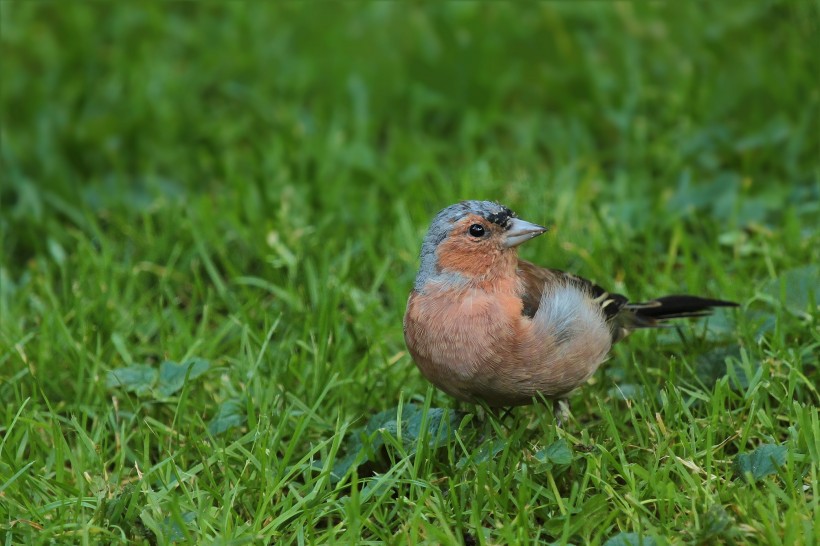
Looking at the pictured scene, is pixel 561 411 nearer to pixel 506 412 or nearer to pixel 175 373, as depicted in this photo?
pixel 506 412

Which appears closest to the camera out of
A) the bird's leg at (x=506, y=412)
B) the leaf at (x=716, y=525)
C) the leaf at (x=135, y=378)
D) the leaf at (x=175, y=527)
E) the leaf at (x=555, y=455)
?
the leaf at (x=716, y=525)

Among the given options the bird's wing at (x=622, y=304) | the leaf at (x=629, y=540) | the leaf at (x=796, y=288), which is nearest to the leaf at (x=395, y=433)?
the bird's wing at (x=622, y=304)

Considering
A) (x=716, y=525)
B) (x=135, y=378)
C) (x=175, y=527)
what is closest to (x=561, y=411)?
(x=716, y=525)

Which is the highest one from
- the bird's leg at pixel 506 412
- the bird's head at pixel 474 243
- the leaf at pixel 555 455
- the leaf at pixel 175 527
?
the bird's head at pixel 474 243

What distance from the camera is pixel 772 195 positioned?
5.41m

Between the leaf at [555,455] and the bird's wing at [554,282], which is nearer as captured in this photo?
the leaf at [555,455]

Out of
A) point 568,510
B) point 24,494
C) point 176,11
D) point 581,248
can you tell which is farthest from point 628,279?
point 176,11

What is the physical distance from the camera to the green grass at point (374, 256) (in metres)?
3.35

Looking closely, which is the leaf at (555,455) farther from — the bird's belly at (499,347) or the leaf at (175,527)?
the leaf at (175,527)

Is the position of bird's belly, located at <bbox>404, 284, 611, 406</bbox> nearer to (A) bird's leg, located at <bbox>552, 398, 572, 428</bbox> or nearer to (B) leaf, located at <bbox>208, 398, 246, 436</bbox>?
(A) bird's leg, located at <bbox>552, 398, 572, 428</bbox>

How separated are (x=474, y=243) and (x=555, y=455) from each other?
80cm

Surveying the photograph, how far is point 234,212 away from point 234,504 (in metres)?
2.13

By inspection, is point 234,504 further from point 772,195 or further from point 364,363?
point 772,195

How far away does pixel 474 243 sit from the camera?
3775 mm
